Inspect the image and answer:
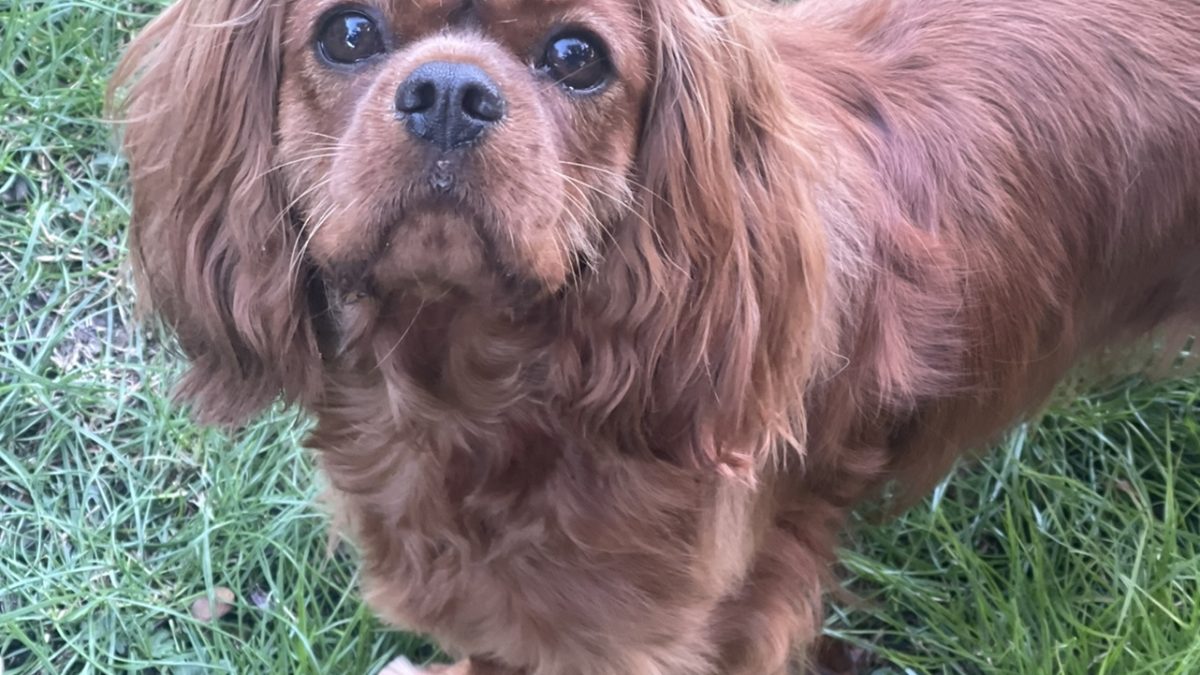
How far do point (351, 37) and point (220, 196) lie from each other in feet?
1.09

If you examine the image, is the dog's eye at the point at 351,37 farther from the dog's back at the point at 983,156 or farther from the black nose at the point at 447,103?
the dog's back at the point at 983,156

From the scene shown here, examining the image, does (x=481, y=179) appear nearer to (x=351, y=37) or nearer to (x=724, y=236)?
(x=351, y=37)

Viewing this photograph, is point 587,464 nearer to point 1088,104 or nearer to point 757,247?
point 757,247

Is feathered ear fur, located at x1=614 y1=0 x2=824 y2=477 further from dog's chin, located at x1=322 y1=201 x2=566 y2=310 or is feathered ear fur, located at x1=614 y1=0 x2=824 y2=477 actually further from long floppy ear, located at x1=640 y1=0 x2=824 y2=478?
dog's chin, located at x1=322 y1=201 x2=566 y2=310

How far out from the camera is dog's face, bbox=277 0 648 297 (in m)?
1.54

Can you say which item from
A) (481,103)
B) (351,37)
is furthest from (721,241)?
(351,37)

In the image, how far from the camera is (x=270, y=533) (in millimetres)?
2896

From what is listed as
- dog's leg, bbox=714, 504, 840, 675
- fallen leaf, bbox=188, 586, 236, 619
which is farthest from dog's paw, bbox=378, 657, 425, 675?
dog's leg, bbox=714, 504, 840, 675

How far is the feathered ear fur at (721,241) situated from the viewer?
1.76 m

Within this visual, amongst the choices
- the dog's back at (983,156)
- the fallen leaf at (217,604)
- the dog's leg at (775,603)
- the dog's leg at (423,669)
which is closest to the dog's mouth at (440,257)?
the dog's back at (983,156)

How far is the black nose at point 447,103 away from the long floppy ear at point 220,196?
0.34m

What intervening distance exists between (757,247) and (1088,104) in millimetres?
773

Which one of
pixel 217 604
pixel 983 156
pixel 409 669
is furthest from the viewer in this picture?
pixel 217 604

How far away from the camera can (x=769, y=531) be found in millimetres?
2404
